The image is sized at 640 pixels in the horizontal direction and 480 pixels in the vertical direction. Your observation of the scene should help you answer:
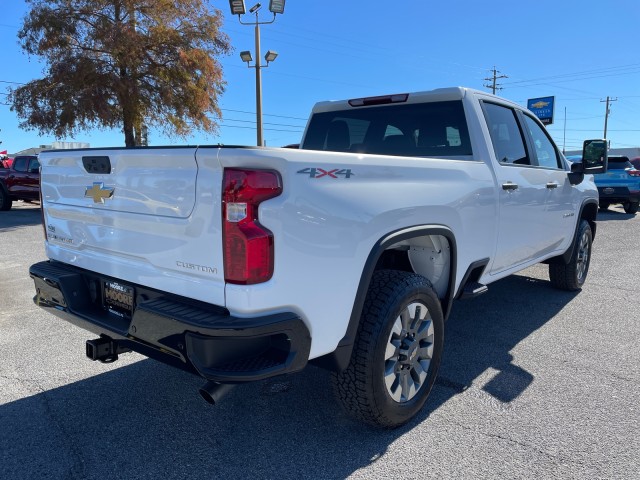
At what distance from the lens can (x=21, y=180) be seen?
16156 millimetres

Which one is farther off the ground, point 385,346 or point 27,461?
point 385,346

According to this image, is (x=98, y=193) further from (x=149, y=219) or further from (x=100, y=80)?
(x=100, y=80)

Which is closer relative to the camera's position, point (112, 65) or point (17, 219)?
point (17, 219)

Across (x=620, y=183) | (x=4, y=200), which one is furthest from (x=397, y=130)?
(x=4, y=200)

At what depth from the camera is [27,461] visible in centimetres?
253

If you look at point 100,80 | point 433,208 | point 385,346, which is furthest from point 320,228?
point 100,80

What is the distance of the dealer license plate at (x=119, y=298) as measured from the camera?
258cm

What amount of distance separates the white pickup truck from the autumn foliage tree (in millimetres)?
16637

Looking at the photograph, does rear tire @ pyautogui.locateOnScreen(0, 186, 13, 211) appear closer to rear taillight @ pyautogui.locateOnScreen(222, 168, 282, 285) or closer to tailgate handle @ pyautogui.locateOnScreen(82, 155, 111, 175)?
tailgate handle @ pyautogui.locateOnScreen(82, 155, 111, 175)

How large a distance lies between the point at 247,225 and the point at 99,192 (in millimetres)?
1080

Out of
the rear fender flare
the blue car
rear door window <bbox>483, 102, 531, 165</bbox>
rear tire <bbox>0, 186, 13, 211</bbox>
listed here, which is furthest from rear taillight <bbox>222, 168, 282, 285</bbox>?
rear tire <bbox>0, 186, 13, 211</bbox>

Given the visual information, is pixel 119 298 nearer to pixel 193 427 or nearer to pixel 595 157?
pixel 193 427

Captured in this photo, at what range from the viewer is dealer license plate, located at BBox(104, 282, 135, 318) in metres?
2.58

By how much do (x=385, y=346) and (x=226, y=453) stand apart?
1.00 m
